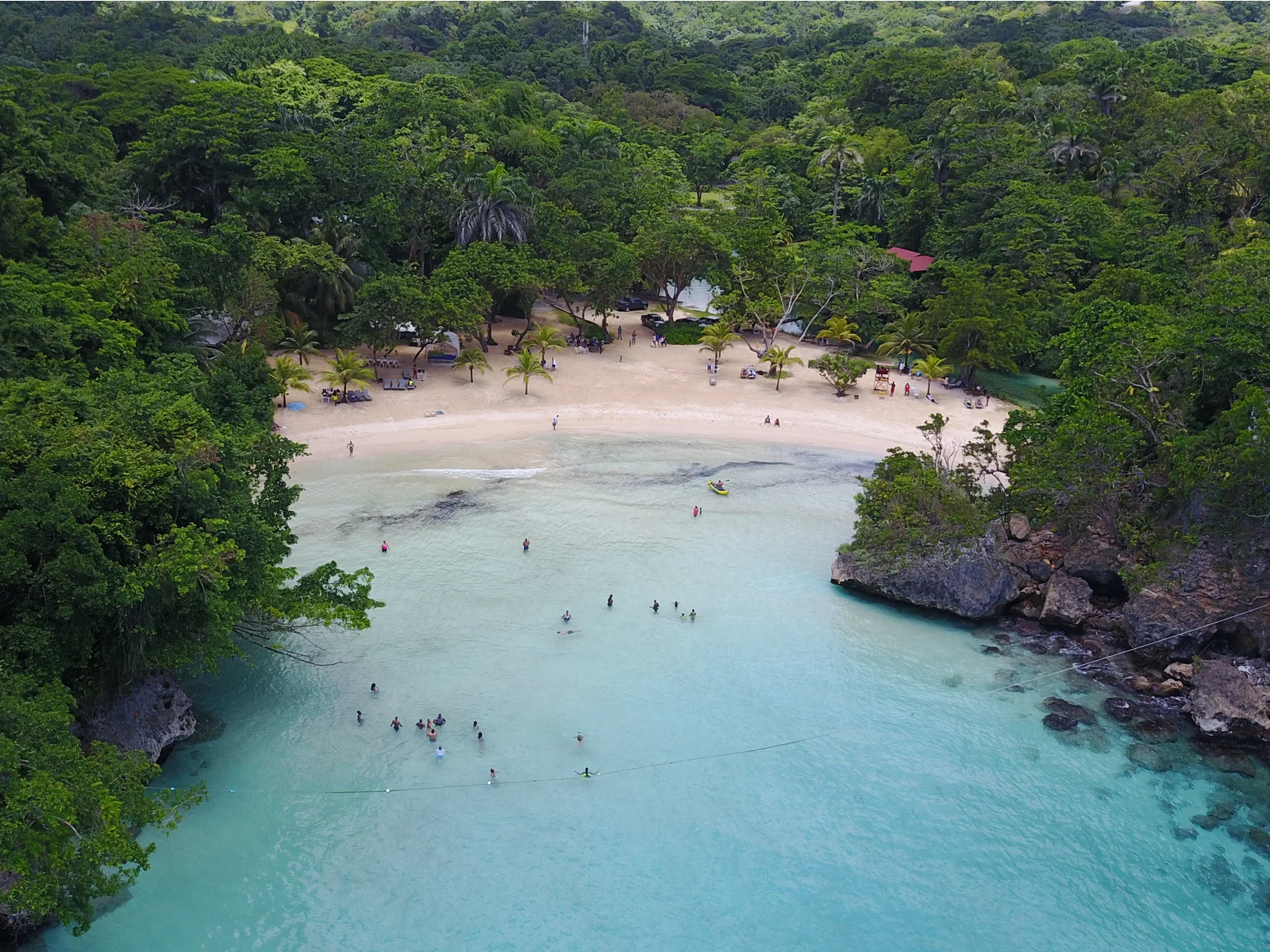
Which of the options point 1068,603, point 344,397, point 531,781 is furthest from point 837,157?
point 531,781

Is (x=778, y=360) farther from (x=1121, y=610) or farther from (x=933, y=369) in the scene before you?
(x=1121, y=610)

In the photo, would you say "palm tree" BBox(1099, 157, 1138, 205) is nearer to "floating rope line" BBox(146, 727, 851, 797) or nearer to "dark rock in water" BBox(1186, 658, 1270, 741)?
"dark rock in water" BBox(1186, 658, 1270, 741)

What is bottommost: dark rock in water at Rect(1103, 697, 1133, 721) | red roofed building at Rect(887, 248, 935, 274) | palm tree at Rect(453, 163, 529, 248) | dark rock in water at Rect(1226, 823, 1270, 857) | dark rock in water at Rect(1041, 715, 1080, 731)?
dark rock in water at Rect(1226, 823, 1270, 857)

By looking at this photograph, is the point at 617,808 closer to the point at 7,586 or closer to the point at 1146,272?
the point at 7,586

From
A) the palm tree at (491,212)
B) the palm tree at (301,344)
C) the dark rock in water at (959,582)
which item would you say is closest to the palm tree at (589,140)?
the palm tree at (491,212)

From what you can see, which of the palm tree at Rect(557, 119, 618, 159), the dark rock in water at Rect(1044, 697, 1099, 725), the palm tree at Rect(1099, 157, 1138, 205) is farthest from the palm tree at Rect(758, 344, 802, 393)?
the palm tree at Rect(1099, 157, 1138, 205)

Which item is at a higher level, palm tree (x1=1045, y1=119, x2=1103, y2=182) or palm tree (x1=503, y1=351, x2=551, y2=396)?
palm tree (x1=1045, y1=119, x2=1103, y2=182)
